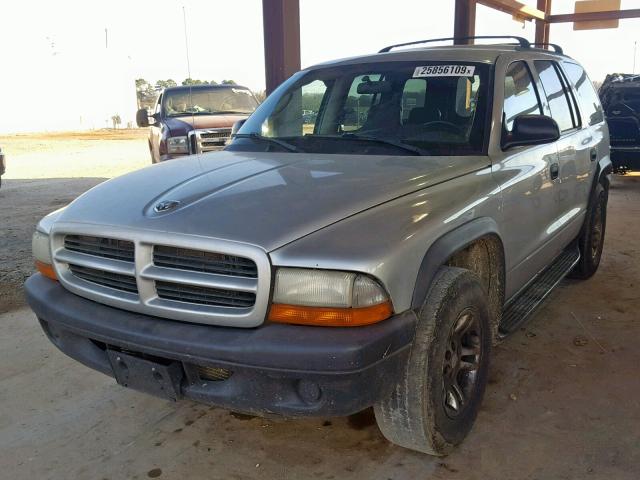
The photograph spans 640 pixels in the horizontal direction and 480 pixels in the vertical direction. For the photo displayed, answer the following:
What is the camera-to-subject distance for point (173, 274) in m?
2.21

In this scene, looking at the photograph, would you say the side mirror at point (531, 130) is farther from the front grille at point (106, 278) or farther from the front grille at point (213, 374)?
the front grille at point (106, 278)

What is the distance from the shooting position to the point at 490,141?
9.93ft

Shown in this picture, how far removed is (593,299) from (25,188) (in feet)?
35.5

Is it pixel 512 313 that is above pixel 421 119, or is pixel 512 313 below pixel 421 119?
below

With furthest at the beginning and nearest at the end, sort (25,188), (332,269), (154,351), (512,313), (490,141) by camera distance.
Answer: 1. (25,188)
2. (512,313)
3. (490,141)
4. (154,351)
5. (332,269)

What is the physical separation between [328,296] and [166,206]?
800 mm

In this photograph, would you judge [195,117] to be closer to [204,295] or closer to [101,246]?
[101,246]

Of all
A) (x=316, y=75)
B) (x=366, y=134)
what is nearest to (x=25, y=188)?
(x=316, y=75)

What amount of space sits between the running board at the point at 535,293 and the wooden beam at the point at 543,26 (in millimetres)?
12737

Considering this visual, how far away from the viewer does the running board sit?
333 centimetres

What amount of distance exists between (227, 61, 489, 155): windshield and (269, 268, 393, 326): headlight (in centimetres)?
115

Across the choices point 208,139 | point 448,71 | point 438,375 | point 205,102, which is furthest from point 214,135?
point 438,375

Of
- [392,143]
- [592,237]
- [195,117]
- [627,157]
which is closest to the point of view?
[392,143]

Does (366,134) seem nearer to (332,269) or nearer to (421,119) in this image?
(421,119)
